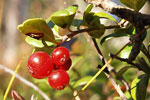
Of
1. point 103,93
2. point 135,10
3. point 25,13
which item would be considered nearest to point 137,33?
point 135,10

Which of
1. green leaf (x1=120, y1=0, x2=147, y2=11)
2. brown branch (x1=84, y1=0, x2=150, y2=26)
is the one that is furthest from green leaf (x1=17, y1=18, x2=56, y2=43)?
green leaf (x1=120, y1=0, x2=147, y2=11)

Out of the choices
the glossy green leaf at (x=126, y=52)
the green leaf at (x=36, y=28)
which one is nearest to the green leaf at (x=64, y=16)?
the green leaf at (x=36, y=28)

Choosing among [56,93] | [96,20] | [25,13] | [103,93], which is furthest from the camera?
A: [25,13]

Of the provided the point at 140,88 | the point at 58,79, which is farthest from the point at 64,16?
the point at 140,88

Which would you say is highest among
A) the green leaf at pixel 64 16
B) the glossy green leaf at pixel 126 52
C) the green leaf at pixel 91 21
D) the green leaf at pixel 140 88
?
the green leaf at pixel 64 16

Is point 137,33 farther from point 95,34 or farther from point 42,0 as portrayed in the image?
point 42,0

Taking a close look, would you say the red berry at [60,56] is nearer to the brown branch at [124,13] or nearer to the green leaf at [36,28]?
the green leaf at [36,28]

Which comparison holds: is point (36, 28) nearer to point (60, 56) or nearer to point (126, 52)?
point (60, 56)
